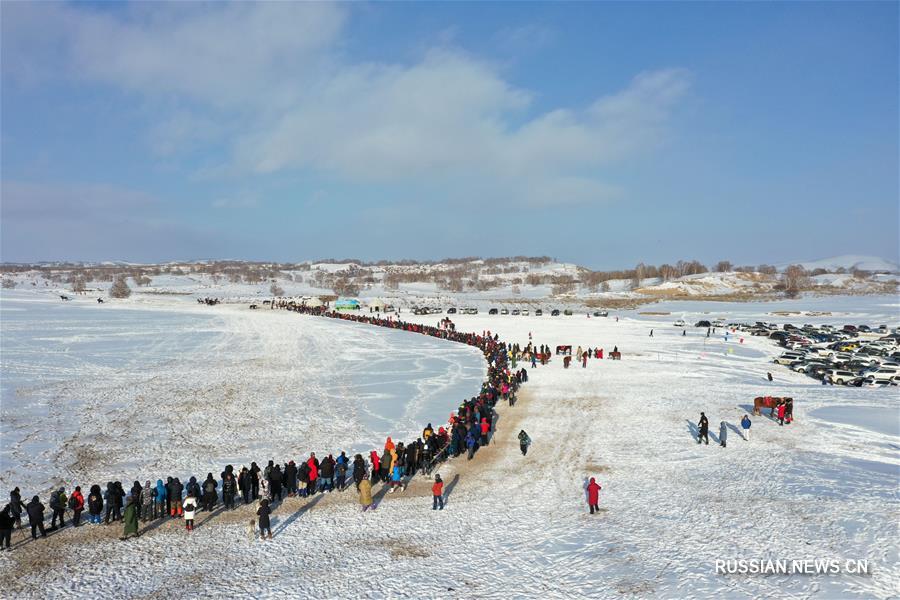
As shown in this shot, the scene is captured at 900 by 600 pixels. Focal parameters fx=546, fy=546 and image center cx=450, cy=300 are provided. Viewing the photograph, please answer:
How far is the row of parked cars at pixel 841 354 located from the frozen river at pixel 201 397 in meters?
17.4

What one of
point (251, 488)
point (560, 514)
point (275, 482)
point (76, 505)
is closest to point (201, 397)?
point (251, 488)

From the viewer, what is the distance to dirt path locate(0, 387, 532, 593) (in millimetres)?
9594

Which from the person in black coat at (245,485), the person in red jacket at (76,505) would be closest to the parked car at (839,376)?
the person in black coat at (245,485)

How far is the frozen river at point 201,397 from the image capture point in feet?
50.9

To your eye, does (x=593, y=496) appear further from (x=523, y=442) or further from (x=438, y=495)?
(x=523, y=442)

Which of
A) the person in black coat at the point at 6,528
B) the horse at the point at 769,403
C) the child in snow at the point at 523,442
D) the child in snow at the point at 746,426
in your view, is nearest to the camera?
the person in black coat at the point at 6,528

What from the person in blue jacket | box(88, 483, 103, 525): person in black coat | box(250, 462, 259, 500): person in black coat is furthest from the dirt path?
box(250, 462, 259, 500): person in black coat

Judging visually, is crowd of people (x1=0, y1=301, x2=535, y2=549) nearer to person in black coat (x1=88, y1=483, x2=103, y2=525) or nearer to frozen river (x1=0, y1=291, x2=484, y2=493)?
person in black coat (x1=88, y1=483, x2=103, y2=525)

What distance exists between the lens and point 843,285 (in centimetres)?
13312

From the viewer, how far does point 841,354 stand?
3253 centimetres

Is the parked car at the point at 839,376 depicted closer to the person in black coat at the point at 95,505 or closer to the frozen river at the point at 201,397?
the frozen river at the point at 201,397

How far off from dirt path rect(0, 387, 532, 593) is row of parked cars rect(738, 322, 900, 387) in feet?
65.3

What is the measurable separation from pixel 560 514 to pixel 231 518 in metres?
6.94

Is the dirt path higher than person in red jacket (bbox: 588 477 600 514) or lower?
lower
